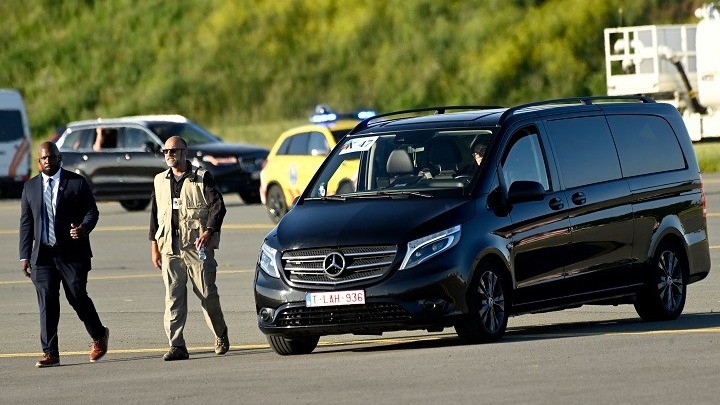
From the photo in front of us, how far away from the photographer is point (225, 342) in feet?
43.5

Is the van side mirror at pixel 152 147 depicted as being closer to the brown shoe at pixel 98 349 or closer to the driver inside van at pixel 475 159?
the brown shoe at pixel 98 349

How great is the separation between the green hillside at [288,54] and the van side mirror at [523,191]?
41021 mm

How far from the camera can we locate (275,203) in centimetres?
2861

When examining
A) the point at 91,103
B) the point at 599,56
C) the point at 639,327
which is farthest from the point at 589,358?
the point at 91,103

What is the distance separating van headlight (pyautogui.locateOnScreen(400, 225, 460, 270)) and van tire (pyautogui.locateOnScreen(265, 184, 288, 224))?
16.0 m

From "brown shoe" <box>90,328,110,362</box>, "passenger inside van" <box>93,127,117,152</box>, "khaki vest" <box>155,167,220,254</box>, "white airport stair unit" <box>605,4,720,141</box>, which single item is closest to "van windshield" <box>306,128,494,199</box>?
"khaki vest" <box>155,167,220,254</box>

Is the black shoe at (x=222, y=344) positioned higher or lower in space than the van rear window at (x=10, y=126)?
higher

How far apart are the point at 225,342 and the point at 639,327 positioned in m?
3.10

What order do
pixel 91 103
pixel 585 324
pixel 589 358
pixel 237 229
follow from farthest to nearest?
pixel 91 103 → pixel 237 229 → pixel 585 324 → pixel 589 358

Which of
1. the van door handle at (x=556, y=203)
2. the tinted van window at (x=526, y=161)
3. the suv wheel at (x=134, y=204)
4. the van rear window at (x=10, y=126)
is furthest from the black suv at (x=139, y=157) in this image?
the van door handle at (x=556, y=203)

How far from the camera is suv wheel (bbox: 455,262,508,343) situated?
488 inches

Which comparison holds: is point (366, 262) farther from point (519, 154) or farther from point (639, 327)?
point (639, 327)

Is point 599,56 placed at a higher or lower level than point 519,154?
lower

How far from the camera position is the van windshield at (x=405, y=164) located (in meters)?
13.0
